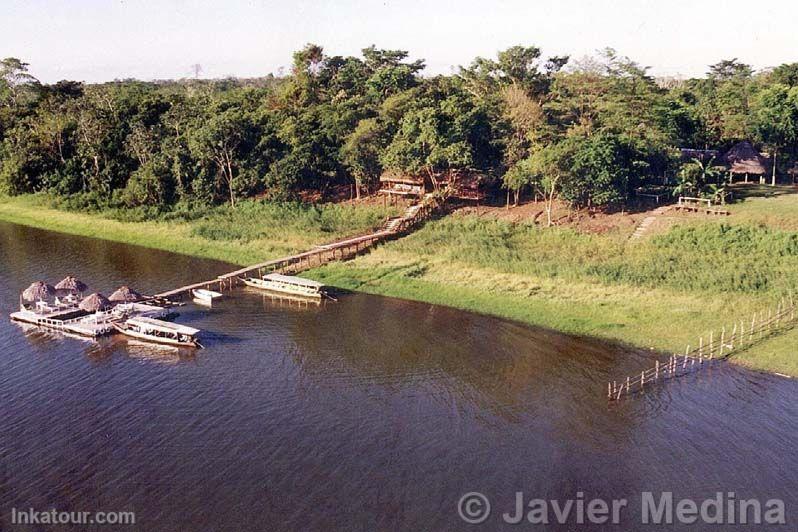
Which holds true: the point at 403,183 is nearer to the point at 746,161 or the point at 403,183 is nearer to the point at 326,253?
the point at 326,253

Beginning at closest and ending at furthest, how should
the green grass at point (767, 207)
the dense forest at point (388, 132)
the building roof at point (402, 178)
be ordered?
the green grass at point (767, 207), the dense forest at point (388, 132), the building roof at point (402, 178)

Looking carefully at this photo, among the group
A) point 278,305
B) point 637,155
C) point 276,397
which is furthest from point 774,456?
point 637,155

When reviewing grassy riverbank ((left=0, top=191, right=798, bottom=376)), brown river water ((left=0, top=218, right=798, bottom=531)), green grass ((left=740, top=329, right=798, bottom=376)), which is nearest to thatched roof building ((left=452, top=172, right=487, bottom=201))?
grassy riverbank ((left=0, top=191, right=798, bottom=376))

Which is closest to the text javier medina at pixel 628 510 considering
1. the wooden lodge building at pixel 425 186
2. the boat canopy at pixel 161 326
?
the boat canopy at pixel 161 326

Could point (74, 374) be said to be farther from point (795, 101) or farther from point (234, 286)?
point (795, 101)

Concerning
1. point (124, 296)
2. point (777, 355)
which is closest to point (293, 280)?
point (124, 296)

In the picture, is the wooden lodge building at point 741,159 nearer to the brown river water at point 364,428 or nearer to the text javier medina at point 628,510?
the brown river water at point 364,428

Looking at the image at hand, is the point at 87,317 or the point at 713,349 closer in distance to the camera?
the point at 713,349
